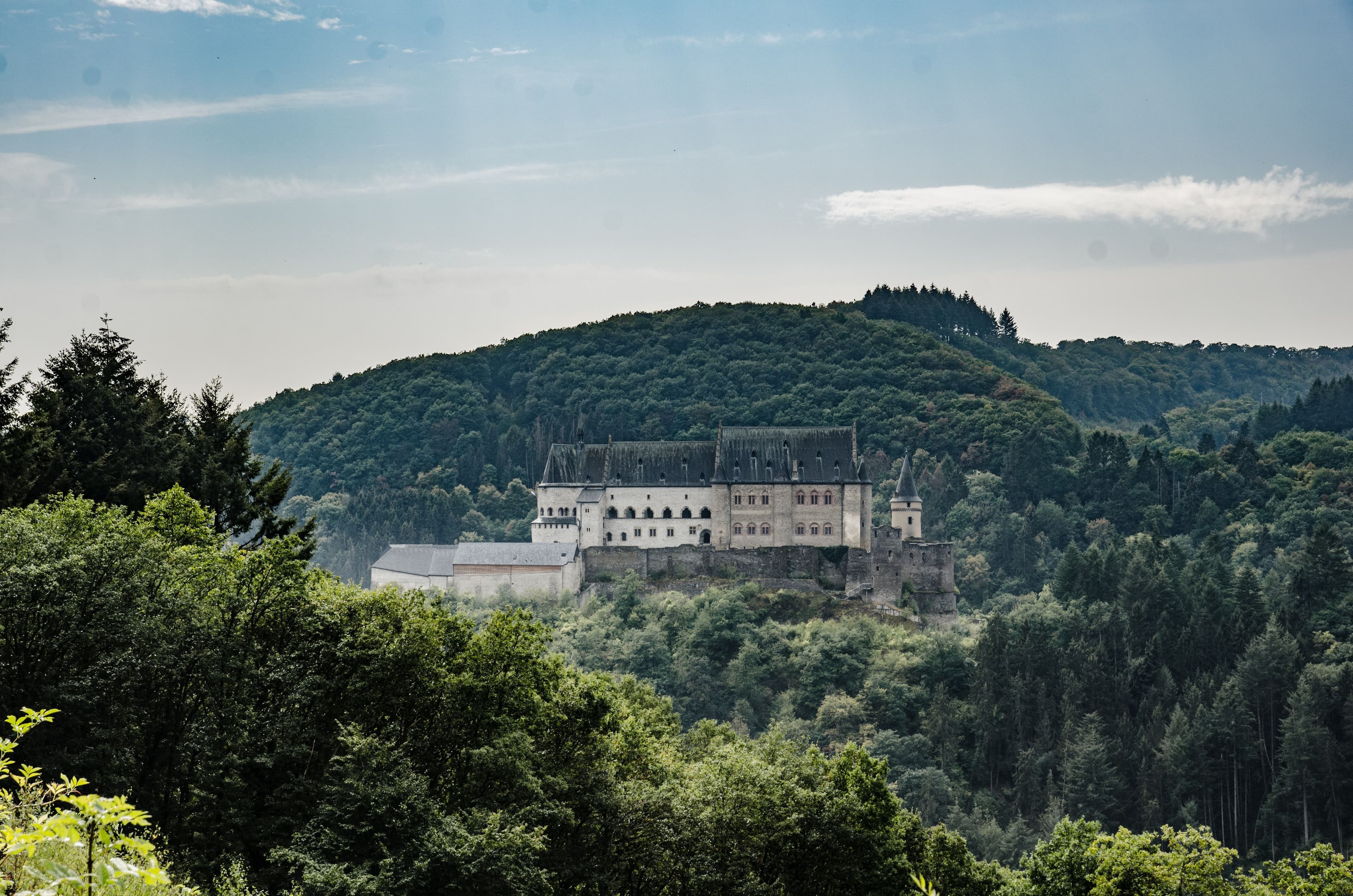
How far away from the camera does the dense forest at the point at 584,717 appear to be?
24969mm

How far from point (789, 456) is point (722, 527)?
5.74m

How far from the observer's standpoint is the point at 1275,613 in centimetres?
7975

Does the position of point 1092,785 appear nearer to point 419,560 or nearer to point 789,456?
point 789,456

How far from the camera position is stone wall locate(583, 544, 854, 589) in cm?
8375


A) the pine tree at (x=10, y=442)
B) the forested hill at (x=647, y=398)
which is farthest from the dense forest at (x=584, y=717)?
the forested hill at (x=647, y=398)

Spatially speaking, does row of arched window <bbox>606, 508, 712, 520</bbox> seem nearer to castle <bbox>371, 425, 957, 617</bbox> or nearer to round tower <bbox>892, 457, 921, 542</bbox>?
castle <bbox>371, 425, 957, 617</bbox>

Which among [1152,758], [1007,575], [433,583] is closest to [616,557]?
[433,583]

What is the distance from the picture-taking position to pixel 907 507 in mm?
89438

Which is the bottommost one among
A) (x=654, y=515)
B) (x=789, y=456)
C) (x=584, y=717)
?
(x=584, y=717)

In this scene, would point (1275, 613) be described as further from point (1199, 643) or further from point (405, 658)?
point (405, 658)

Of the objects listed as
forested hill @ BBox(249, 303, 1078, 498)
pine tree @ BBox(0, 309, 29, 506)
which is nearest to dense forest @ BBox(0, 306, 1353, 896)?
pine tree @ BBox(0, 309, 29, 506)

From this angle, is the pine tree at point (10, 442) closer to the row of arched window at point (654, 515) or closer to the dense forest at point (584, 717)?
the dense forest at point (584, 717)

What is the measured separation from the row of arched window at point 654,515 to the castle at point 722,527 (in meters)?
0.06

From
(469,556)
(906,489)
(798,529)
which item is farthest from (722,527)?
(469,556)
